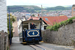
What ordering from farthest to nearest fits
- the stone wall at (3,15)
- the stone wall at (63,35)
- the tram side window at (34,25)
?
the tram side window at (34,25), the stone wall at (63,35), the stone wall at (3,15)

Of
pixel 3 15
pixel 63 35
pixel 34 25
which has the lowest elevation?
pixel 63 35

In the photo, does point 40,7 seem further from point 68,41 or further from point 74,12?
point 68,41

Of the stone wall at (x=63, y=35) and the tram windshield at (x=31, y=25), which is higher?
the tram windshield at (x=31, y=25)

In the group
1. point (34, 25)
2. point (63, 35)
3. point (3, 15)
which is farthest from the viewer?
point (34, 25)

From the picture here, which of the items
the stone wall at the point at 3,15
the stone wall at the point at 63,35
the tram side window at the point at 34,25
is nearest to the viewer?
the stone wall at the point at 3,15

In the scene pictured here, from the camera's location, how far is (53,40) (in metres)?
20.2

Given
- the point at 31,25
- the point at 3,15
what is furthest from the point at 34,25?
the point at 3,15

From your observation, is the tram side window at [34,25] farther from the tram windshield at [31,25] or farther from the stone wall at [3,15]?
the stone wall at [3,15]

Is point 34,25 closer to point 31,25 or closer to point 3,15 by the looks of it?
A: point 31,25

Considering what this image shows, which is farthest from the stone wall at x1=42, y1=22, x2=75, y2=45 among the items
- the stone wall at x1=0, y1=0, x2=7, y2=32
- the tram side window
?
the stone wall at x1=0, y1=0, x2=7, y2=32

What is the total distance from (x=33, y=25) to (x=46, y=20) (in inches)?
878

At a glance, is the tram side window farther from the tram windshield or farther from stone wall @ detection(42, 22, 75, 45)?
stone wall @ detection(42, 22, 75, 45)

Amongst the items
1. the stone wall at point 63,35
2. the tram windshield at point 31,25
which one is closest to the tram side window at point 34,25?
the tram windshield at point 31,25

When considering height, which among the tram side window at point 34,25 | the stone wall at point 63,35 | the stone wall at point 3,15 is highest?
the stone wall at point 3,15
